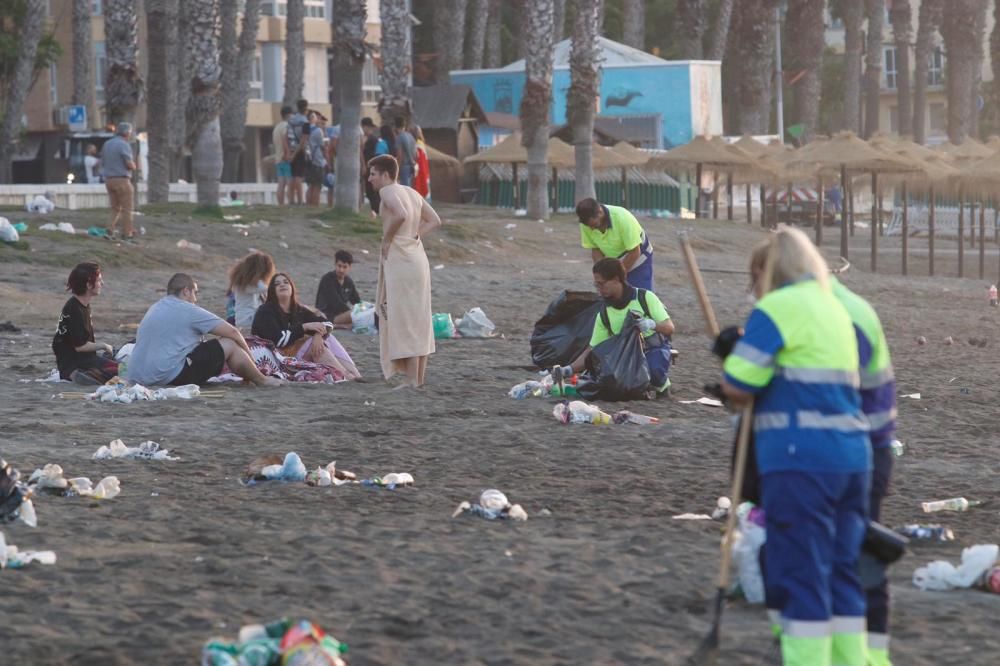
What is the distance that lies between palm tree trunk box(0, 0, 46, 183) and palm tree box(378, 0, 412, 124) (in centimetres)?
961

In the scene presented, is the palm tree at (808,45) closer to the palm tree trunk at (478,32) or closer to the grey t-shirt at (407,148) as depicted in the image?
the palm tree trunk at (478,32)

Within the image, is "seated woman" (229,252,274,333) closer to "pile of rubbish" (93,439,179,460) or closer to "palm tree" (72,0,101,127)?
"pile of rubbish" (93,439,179,460)

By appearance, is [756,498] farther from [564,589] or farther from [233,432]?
[233,432]

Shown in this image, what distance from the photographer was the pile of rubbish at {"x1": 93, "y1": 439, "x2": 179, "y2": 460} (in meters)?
9.81

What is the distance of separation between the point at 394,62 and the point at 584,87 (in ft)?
12.7

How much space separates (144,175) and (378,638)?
37.2m

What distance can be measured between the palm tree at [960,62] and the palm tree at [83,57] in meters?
29.0

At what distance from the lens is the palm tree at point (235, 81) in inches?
1613

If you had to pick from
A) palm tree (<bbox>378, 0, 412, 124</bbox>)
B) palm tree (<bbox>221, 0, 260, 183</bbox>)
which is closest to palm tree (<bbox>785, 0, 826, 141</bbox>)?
palm tree (<bbox>221, 0, 260, 183</bbox>)

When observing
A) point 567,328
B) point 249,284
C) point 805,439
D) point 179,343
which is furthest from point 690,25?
point 805,439

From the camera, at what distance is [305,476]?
921cm

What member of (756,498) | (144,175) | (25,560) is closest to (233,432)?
(25,560)

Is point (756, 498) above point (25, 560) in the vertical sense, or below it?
above

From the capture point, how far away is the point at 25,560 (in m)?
7.04
